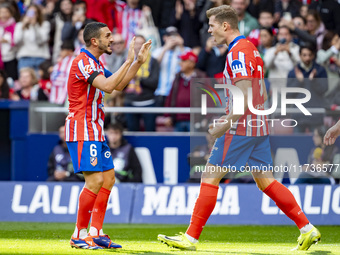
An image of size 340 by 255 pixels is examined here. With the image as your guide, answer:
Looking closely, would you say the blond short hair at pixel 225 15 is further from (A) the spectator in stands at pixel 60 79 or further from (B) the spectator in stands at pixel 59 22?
(B) the spectator in stands at pixel 59 22

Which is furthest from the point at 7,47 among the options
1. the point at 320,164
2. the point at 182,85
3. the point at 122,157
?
the point at 320,164

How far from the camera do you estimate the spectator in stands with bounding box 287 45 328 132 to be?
12.4 m

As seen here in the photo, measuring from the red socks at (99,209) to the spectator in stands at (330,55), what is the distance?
21.8 ft

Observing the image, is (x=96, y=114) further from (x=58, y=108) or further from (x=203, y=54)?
(x=203, y=54)

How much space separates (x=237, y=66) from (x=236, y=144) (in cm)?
77

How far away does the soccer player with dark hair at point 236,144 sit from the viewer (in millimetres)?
7039

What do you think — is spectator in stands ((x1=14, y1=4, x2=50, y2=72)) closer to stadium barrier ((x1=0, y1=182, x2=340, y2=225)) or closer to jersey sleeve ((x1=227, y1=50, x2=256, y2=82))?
stadium barrier ((x1=0, y1=182, x2=340, y2=225))

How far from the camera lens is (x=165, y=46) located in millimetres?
14461

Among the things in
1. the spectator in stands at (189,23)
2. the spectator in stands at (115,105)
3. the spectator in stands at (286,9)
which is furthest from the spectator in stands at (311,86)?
the spectator in stands at (189,23)

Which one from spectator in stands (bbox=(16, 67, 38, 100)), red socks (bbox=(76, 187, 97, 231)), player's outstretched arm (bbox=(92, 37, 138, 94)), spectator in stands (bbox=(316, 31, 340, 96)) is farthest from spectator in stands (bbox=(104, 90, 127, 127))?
player's outstretched arm (bbox=(92, 37, 138, 94))

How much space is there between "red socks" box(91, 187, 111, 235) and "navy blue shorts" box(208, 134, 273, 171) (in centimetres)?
122

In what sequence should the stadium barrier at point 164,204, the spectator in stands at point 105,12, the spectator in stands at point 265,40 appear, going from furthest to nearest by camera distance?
1. the spectator in stands at point 105,12
2. the spectator in stands at point 265,40
3. the stadium barrier at point 164,204

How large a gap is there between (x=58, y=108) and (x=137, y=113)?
4.59ft

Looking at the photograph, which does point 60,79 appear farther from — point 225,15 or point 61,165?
point 225,15
